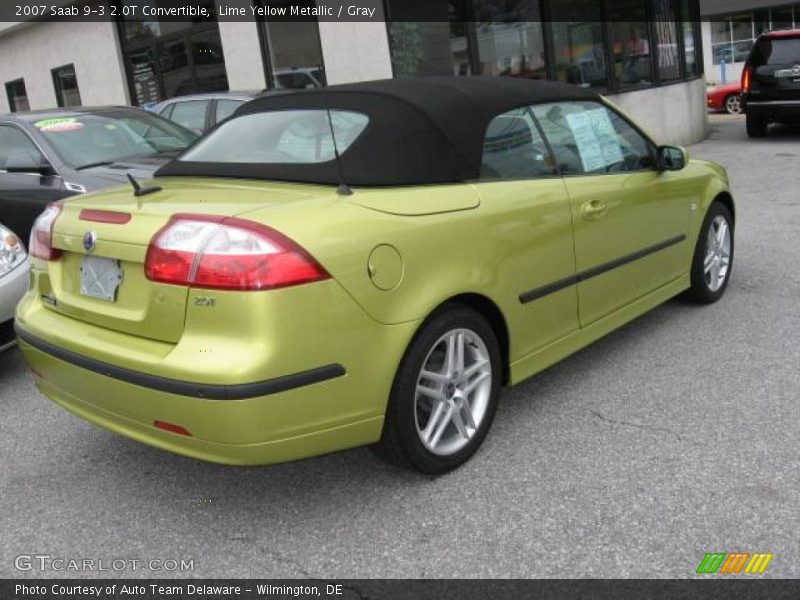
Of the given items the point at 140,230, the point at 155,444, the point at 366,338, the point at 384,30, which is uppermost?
the point at 384,30

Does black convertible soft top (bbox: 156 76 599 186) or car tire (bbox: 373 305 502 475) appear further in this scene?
black convertible soft top (bbox: 156 76 599 186)

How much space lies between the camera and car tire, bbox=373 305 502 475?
2.88m

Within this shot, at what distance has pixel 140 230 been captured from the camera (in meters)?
2.71

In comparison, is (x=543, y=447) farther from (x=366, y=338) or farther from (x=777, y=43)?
(x=777, y=43)

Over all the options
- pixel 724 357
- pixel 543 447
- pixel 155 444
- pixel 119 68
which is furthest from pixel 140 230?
pixel 119 68

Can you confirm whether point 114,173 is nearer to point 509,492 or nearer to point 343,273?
point 343,273

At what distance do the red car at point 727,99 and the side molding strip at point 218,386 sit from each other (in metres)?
20.1

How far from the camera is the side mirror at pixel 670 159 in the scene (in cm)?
436

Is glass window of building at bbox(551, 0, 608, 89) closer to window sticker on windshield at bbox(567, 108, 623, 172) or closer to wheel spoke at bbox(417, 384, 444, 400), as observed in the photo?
window sticker on windshield at bbox(567, 108, 623, 172)

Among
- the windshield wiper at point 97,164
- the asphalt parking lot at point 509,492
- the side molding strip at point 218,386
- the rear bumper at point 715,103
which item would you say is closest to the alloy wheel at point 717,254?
the asphalt parking lot at point 509,492

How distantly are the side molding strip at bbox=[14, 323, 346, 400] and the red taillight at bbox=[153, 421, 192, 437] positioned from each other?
0.42ft

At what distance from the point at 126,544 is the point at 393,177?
1.63m

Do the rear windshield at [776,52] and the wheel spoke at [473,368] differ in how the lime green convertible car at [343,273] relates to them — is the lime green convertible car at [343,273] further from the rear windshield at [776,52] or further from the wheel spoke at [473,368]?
the rear windshield at [776,52]

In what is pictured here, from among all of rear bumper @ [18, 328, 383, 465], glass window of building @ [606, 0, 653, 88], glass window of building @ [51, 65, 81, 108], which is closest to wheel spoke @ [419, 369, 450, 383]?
rear bumper @ [18, 328, 383, 465]
